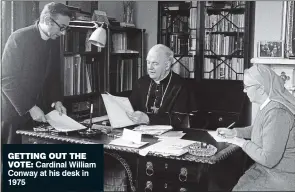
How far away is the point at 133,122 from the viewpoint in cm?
238

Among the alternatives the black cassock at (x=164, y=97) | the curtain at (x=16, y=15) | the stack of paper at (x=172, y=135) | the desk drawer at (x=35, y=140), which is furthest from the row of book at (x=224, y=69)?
the desk drawer at (x=35, y=140)

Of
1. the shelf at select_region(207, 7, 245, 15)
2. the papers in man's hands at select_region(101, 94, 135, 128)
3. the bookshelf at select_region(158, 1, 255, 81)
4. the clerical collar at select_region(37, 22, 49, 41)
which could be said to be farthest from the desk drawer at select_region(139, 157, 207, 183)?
the shelf at select_region(207, 7, 245, 15)

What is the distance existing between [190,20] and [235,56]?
52 cm

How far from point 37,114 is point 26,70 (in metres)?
0.26

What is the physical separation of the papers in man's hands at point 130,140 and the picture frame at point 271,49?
3.90 feet

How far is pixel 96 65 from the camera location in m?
3.40

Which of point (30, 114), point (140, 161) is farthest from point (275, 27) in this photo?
point (30, 114)

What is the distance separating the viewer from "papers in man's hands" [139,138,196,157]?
5.90 ft

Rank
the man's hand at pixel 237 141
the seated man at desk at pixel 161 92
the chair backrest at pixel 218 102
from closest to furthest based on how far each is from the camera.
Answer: the man's hand at pixel 237 141 < the seated man at desk at pixel 161 92 < the chair backrest at pixel 218 102

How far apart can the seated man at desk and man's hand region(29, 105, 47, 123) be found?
0.64 meters

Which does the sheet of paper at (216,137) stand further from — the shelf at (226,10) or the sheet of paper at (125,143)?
the shelf at (226,10)

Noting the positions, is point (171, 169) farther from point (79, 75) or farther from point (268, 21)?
point (79, 75)

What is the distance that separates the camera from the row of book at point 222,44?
11.6ft

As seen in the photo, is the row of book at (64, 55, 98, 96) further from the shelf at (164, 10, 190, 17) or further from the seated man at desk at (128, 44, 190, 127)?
the shelf at (164, 10, 190, 17)
